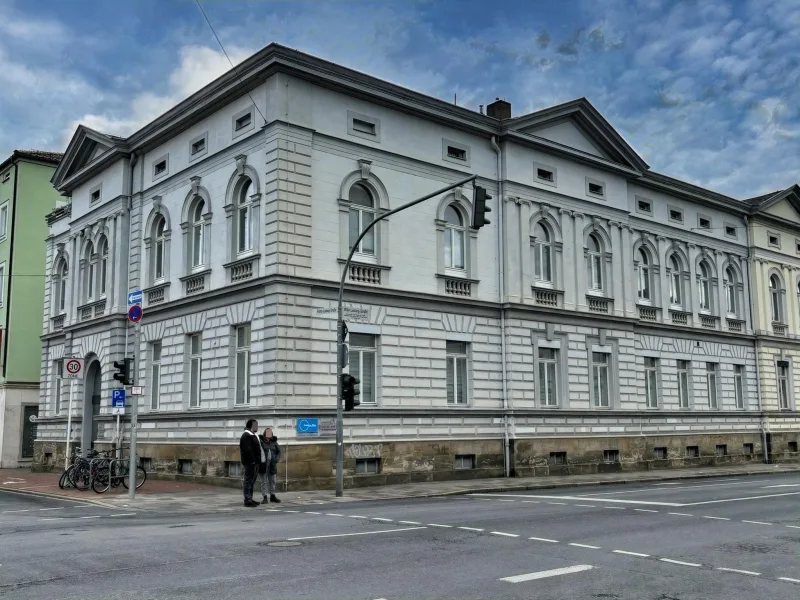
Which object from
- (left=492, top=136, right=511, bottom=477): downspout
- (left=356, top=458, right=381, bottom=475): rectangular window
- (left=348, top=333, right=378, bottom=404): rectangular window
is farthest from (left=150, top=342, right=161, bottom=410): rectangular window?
(left=492, top=136, right=511, bottom=477): downspout

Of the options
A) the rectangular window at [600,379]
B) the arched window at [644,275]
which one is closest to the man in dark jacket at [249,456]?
the rectangular window at [600,379]

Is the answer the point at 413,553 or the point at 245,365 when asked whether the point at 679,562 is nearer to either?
the point at 413,553

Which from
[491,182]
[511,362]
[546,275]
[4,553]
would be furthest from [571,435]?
[4,553]

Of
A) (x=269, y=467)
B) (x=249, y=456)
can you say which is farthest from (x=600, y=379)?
(x=249, y=456)

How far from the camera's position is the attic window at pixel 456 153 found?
29516mm

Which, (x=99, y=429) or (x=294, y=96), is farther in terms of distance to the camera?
(x=99, y=429)

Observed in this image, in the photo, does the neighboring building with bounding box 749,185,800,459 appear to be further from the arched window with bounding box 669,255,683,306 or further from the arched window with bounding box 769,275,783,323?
the arched window with bounding box 669,255,683,306

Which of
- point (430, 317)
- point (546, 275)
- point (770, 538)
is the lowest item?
point (770, 538)

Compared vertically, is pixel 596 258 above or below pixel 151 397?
above

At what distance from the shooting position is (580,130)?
3356cm

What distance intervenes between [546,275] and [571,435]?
5.69 m

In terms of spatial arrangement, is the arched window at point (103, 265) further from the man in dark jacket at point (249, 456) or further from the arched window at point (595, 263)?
the arched window at point (595, 263)

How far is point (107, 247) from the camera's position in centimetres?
3341

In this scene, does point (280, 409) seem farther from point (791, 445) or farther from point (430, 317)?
point (791, 445)
